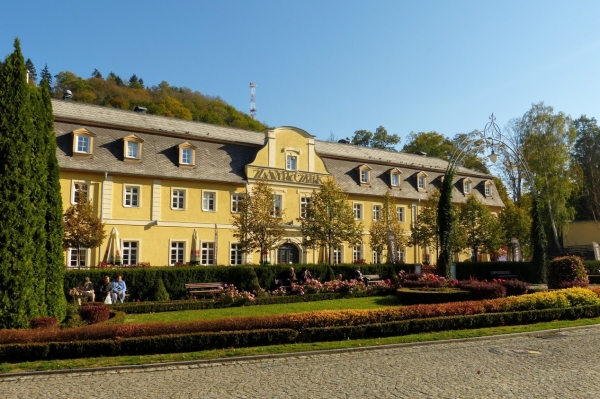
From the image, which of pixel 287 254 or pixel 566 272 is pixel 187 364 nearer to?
pixel 566 272

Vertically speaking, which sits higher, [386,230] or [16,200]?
[386,230]

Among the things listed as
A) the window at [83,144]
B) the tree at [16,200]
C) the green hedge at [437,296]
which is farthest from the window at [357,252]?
the tree at [16,200]

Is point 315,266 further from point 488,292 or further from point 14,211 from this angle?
point 14,211

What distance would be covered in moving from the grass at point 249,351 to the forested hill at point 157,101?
53.0 meters

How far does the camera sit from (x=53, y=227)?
15156 millimetres

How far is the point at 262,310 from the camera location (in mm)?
17844

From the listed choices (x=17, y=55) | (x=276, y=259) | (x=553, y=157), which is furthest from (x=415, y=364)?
(x=553, y=157)

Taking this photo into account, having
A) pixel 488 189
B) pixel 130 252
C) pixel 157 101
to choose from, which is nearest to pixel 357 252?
pixel 488 189

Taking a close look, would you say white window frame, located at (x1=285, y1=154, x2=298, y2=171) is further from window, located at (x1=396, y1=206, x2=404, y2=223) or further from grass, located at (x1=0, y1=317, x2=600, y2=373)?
grass, located at (x1=0, y1=317, x2=600, y2=373)

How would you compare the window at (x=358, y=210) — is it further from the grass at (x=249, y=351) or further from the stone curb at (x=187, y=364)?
the stone curb at (x=187, y=364)

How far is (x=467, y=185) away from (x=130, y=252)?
28.7 meters

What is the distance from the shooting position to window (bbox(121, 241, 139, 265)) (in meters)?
30.5

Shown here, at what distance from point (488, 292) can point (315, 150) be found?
2199 cm

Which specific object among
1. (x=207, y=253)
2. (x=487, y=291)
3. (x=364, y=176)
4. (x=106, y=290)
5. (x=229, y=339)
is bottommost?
(x=229, y=339)
